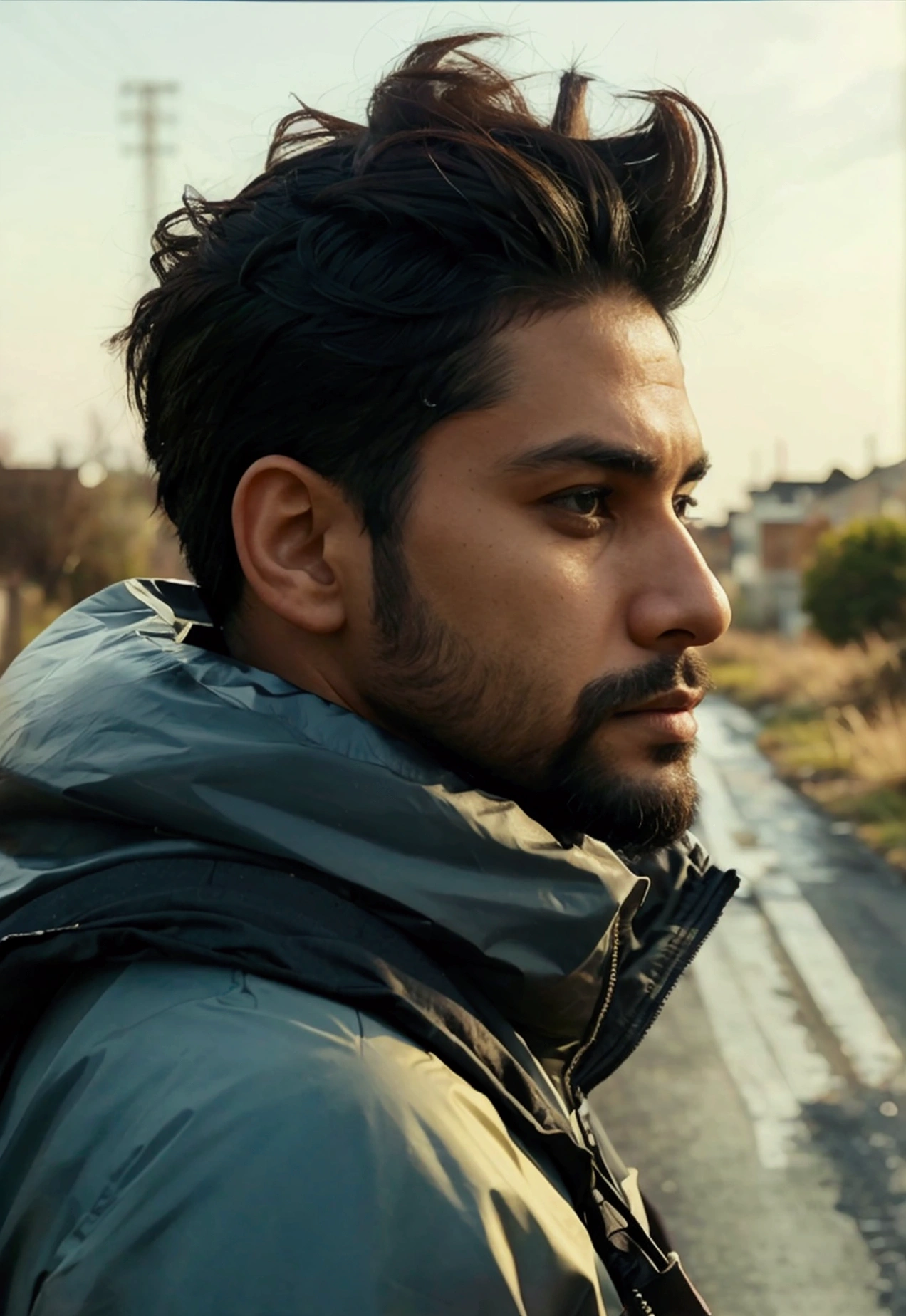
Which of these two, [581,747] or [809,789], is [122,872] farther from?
[809,789]

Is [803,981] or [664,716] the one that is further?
[803,981]

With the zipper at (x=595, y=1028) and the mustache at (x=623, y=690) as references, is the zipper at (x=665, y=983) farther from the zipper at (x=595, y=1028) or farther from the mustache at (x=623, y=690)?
the mustache at (x=623, y=690)

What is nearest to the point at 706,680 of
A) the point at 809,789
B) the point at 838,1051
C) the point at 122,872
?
the point at 122,872

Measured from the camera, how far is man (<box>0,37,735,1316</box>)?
1014 millimetres

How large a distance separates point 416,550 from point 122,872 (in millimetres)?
566

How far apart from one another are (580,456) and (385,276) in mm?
333

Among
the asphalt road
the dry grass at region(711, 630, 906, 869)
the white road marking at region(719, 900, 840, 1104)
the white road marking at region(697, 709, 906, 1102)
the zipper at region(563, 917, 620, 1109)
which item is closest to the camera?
the zipper at region(563, 917, 620, 1109)

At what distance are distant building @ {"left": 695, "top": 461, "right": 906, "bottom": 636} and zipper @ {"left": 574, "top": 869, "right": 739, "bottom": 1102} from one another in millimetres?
20949

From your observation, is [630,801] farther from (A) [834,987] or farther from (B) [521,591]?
(A) [834,987]

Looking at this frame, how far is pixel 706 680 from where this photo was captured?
1.69 metres

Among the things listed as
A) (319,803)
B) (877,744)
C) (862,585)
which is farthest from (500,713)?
(862,585)

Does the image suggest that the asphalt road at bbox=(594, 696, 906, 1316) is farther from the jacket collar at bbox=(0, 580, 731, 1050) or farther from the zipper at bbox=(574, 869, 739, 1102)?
the jacket collar at bbox=(0, 580, 731, 1050)

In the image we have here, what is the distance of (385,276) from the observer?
1631 millimetres

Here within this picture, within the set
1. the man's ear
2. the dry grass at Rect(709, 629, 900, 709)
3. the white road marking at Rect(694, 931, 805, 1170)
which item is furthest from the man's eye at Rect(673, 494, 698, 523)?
the dry grass at Rect(709, 629, 900, 709)
